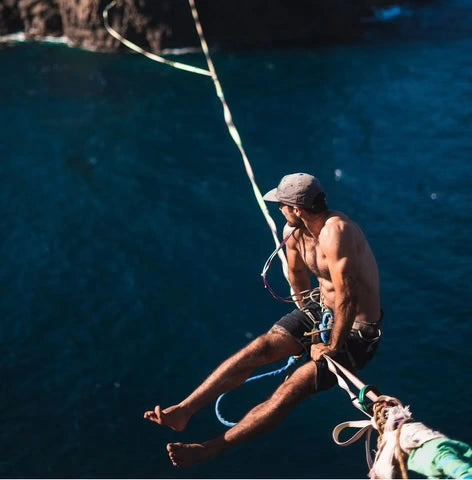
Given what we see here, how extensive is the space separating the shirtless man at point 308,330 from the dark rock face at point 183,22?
853 inches

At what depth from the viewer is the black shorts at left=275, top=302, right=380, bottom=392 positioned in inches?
289

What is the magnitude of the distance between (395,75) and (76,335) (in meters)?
14.4

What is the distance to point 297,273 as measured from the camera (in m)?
8.16

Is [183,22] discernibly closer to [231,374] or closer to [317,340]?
[317,340]

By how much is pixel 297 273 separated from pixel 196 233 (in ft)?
34.9

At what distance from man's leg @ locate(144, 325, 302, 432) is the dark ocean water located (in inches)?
238

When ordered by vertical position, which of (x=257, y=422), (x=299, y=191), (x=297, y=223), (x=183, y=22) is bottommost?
(x=183, y=22)

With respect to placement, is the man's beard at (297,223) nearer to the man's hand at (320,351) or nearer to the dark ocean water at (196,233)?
the man's hand at (320,351)

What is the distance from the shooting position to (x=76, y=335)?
1582cm

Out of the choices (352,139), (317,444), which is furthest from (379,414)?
(352,139)

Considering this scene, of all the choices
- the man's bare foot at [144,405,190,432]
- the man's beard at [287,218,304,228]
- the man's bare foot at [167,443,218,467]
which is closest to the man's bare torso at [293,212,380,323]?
the man's beard at [287,218,304,228]

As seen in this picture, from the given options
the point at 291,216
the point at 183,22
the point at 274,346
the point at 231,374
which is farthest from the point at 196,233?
the point at 183,22

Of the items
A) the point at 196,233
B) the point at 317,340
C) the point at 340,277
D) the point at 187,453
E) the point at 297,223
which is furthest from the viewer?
the point at 196,233

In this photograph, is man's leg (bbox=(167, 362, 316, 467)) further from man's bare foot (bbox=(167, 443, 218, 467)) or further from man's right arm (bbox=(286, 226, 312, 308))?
man's right arm (bbox=(286, 226, 312, 308))
